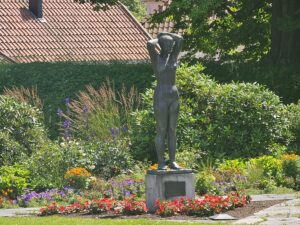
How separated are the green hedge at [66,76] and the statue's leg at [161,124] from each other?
932 centimetres

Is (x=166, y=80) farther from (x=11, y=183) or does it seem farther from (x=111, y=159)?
(x=111, y=159)

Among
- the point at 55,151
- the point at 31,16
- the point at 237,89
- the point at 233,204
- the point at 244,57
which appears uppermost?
the point at 31,16

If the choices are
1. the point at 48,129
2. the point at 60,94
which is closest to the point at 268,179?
the point at 48,129

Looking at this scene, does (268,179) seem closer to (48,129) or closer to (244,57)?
(48,129)

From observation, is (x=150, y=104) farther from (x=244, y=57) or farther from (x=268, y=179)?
(x=244, y=57)

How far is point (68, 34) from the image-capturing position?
3403cm

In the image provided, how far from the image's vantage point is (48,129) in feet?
76.6

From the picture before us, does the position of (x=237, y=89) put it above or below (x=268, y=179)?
above

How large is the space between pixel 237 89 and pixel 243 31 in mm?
6581

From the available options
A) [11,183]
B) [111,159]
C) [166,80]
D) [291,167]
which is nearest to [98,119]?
[111,159]

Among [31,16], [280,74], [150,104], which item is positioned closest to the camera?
[150,104]

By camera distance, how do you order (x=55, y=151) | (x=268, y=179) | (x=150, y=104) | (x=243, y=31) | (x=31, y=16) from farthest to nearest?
1. (x=31, y=16)
2. (x=243, y=31)
3. (x=150, y=104)
4. (x=55, y=151)
5. (x=268, y=179)

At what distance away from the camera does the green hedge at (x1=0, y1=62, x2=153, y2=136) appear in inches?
1016

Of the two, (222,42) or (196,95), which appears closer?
(196,95)
